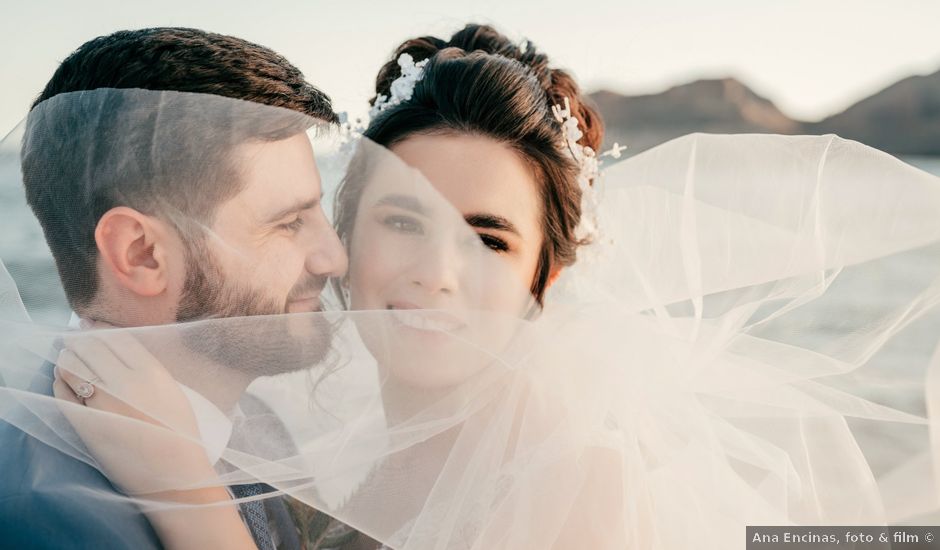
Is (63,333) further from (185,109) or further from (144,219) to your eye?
(185,109)

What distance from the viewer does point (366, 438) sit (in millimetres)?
2133

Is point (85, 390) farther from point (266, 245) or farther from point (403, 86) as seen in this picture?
point (403, 86)

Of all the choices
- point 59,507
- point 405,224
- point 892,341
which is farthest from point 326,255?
point 892,341

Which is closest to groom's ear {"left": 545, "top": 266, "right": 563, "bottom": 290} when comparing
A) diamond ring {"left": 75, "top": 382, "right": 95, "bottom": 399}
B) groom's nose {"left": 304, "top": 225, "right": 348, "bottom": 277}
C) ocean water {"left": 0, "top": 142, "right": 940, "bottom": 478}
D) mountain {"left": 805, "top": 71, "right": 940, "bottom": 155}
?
ocean water {"left": 0, "top": 142, "right": 940, "bottom": 478}

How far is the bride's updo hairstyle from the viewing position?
2891 mm

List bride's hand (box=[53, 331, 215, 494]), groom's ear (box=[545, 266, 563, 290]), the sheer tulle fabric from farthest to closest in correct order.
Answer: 1. groom's ear (box=[545, 266, 563, 290])
2. the sheer tulle fabric
3. bride's hand (box=[53, 331, 215, 494])

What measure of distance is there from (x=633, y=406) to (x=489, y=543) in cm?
53

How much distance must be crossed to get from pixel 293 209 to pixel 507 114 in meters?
0.91

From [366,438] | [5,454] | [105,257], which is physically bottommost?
[366,438]

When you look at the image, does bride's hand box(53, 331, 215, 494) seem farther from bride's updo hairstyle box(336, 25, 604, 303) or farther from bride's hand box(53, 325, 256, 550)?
bride's updo hairstyle box(336, 25, 604, 303)

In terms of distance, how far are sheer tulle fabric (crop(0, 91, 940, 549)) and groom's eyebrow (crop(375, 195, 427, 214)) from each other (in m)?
0.02

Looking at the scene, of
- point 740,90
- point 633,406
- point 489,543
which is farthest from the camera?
point 740,90

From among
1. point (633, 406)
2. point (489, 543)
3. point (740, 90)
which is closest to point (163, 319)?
point (489, 543)

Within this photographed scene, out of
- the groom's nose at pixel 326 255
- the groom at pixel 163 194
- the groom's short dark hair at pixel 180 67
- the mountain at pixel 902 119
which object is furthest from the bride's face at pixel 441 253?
the mountain at pixel 902 119
